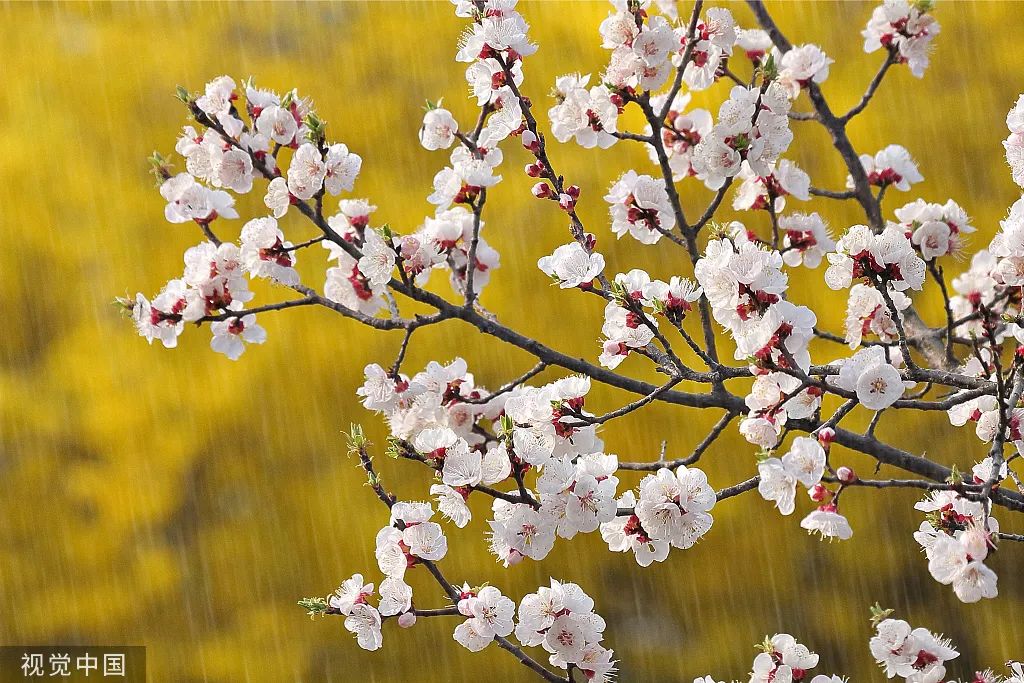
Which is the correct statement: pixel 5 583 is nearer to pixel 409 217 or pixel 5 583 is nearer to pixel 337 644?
pixel 337 644

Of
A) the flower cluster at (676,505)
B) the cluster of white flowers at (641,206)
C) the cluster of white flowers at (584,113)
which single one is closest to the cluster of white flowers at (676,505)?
the flower cluster at (676,505)

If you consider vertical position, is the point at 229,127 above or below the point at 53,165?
below

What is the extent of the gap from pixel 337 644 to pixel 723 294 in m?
2.48

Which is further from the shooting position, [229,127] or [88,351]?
[88,351]

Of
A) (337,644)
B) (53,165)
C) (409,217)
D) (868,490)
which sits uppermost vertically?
(53,165)

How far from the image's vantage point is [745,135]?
1.71m

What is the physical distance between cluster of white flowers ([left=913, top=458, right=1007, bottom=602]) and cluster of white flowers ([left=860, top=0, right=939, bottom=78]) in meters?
1.06

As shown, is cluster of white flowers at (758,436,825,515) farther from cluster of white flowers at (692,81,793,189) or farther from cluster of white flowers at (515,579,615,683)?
cluster of white flowers at (692,81,793,189)

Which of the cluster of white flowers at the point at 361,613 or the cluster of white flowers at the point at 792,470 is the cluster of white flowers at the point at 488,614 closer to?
the cluster of white flowers at the point at 361,613

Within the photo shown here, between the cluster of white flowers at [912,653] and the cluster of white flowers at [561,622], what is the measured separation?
0.49 metres

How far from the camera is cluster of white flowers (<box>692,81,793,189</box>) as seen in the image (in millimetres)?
1704

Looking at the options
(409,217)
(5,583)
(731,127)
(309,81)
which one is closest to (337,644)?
(5,583)

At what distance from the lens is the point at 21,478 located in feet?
11.7

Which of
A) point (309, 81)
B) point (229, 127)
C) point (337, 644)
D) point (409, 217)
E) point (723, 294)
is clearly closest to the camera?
point (723, 294)
